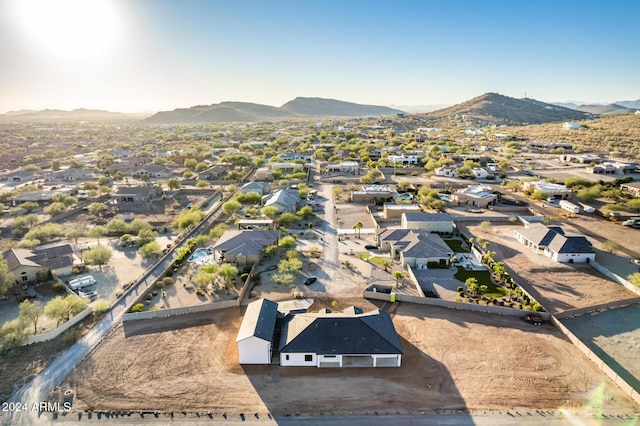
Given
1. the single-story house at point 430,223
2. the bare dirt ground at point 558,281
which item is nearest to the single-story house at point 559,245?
the bare dirt ground at point 558,281

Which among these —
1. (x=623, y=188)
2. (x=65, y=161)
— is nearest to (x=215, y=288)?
(x=623, y=188)

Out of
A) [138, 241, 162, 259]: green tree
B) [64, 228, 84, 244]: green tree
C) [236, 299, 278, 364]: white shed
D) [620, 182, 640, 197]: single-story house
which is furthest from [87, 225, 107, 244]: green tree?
[620, 182, 640, 197]: single-story house

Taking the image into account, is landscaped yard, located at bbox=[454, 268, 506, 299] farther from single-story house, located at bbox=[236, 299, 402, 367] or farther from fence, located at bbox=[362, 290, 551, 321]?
single-story house, located at bbox=[236, 299, 402, 367]

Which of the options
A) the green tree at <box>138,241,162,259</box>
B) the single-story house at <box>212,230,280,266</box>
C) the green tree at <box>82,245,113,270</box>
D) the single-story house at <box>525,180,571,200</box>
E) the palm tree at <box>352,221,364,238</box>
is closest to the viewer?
the green tree at <box>82,245,113,270</box>

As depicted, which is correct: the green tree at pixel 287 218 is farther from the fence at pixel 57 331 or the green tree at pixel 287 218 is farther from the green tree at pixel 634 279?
the green tree at pixel 634 279

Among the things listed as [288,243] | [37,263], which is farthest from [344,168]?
[37,263]

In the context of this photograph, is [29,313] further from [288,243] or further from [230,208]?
[230,208]
